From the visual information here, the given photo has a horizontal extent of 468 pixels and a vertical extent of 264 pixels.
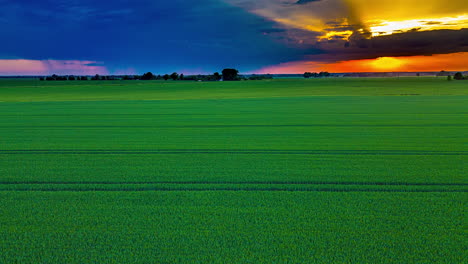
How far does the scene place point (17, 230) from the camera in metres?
5.24

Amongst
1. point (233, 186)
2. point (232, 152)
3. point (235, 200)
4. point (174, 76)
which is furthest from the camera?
point (174, 76)

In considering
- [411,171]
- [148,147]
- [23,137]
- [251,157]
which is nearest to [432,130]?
[411,171]

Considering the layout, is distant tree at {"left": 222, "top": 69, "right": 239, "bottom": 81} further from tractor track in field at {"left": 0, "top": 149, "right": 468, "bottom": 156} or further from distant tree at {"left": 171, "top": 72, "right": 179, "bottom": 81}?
tractor track in field at {"left": 0, "top": 149, "right": 468, "bottom": 156}

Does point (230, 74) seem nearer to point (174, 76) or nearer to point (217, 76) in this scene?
point (217, 76)

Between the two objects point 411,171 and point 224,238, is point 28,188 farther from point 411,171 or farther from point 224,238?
point 411,171

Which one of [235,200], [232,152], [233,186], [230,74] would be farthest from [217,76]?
[235,200]

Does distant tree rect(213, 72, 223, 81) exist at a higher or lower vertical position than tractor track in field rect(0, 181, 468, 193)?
higher

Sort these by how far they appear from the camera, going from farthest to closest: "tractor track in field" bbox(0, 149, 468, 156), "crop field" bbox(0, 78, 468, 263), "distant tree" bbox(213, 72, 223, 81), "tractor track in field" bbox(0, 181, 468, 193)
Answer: "distant tree" bbox(213, 72, 223, 81) < "tractor track in field" bbox(0, 149, 468, 156) < "tractor track in field" bbox(0, 181, 468, 193) < "crop field" bbox(0, 78, 468, 263)

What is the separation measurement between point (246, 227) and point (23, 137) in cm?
1124

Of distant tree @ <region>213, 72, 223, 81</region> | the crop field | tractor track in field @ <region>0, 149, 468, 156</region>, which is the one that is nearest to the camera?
the crop field

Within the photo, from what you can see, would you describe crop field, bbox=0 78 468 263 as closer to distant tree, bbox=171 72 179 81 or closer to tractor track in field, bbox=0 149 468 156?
tractor track in field, bbox=0 149 468 156

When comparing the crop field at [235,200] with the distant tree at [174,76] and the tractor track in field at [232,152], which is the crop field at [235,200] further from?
the distant tree at [174,76]

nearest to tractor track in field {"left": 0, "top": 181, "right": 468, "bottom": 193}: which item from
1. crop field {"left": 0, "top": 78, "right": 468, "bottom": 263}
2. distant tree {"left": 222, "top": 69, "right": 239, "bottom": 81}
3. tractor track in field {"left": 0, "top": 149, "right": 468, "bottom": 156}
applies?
crop field {"left": 0, "top": 78, "right": 468, "bottom": 263}

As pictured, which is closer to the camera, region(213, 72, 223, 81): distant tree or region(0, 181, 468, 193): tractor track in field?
region(0, 181, 468, 193): tractor track in field
